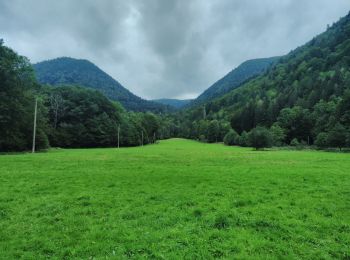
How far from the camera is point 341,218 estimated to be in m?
10.6

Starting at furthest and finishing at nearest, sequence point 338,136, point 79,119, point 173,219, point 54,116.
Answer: point 79,119
point 54,116
point 338,136
point 173,219

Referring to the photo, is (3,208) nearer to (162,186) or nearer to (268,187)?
(162,186)

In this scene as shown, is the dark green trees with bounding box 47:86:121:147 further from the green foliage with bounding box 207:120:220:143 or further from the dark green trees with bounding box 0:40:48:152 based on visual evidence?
the green foliage with bounding box 207:120:220:143

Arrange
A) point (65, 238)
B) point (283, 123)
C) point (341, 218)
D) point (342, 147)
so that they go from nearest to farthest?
point (65, 238), point (341, 218), point (342, 147), point (283, 123)

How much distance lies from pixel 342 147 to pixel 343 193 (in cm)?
6636

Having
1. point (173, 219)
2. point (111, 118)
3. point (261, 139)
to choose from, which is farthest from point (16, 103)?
point (261, 139)

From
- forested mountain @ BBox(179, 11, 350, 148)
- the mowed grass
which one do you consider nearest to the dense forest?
forested mountain @ BBox(179, 11, 350, 148)

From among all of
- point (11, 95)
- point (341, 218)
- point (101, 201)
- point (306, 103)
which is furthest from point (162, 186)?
point (306, 103)

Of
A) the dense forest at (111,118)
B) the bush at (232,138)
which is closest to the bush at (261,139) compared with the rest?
the dense forest at (111,118)

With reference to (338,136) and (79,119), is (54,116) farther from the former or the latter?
(338,136)

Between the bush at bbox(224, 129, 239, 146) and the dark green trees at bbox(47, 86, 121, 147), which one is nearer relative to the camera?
the dark green trees at bbox(47, 86, 121, 147)

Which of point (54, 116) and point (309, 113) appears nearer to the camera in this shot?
point (54, 116)

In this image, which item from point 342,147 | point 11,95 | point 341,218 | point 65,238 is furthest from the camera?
point 342,147

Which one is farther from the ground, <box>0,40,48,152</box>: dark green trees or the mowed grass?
<box>0,40,48,152</box>: dark green trees
